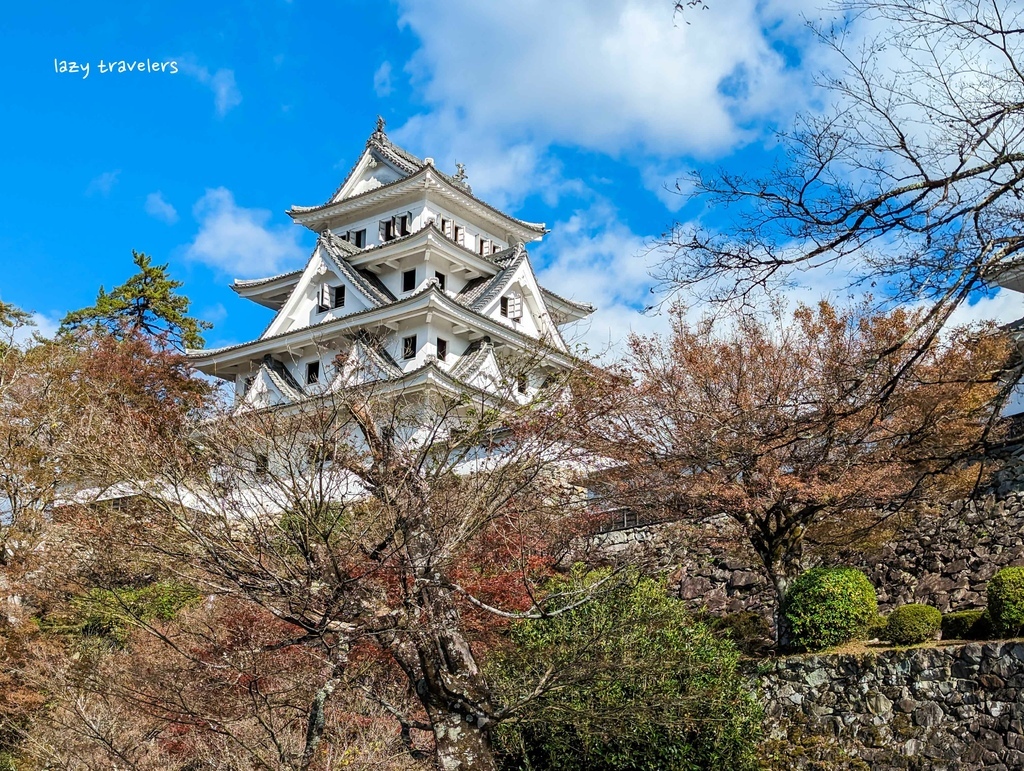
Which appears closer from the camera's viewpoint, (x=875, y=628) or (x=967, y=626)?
(x=967, y=626)

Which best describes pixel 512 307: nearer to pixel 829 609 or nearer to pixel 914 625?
pixel 829 609

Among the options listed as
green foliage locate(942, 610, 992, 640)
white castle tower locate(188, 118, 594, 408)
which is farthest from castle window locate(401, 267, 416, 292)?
green foliage locate(942, 610, 992, 640)

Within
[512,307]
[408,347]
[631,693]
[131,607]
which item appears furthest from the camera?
[512,307]

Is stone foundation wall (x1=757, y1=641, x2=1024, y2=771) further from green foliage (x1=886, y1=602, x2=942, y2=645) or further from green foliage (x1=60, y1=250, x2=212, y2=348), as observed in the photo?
green foliage (x1=60, y1=250, x2=212, y2=348)

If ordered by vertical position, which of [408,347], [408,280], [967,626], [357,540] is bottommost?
[967,626]

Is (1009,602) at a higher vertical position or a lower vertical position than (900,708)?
higher

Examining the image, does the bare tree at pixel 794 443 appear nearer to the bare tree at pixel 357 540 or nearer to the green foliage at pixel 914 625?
the green foliage at pixel 914 625

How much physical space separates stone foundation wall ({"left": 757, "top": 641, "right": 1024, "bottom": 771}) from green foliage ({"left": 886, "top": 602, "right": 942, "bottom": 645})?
31 centimetres

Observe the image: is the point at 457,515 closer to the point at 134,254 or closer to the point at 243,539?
the point at 243,539

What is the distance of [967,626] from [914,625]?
0.62m

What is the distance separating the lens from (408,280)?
1152 inches

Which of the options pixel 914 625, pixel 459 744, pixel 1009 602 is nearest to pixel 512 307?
pixel 914 625

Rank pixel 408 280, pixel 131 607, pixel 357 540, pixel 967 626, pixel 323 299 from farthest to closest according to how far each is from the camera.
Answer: pixel 408 280
pixel 323 299
pixel 131 607
pixel 967 626
pixel 357 540

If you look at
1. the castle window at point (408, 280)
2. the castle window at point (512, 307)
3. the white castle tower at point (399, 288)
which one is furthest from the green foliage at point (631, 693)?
the castle window at point (408, 280)
